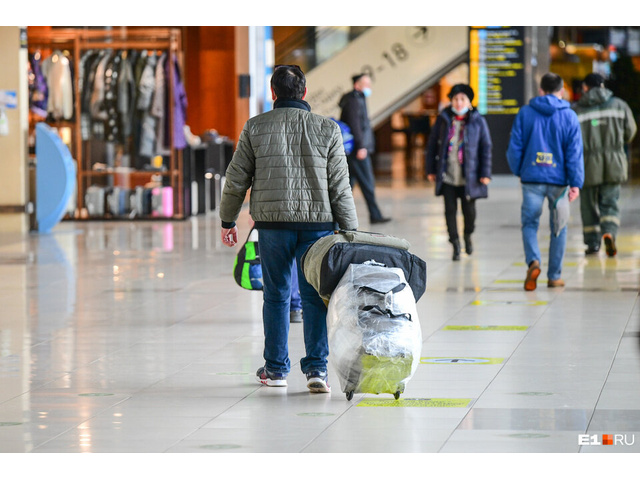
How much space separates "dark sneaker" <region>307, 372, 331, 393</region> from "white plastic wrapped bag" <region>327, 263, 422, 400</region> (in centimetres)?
29

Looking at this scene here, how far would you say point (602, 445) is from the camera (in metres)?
5.04

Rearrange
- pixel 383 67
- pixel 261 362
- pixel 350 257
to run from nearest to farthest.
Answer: pixel 350 257, pixel 261 362, pixel 383 67

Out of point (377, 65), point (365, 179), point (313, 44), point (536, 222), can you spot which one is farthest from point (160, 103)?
point (313, 44)

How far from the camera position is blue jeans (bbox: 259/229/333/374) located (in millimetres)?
6145

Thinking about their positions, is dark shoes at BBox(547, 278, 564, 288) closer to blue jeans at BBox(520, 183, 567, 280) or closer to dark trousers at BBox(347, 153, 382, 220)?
blue jeans at BBox(520, 183, 567, 280)

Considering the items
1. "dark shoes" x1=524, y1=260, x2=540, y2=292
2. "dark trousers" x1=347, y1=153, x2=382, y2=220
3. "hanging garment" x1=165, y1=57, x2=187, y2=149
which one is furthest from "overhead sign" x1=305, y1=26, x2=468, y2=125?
"dark shoes" x1=524, y1=260, x2=540, y2=292

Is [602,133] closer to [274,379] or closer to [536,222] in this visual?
[536,222]

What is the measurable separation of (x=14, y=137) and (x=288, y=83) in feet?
35.8

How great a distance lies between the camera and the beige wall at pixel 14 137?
16.4 m

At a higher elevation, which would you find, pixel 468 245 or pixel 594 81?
pixel 594 81

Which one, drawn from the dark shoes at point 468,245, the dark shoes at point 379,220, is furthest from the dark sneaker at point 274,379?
the dark shoes at point 379,220

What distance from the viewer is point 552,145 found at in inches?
382
